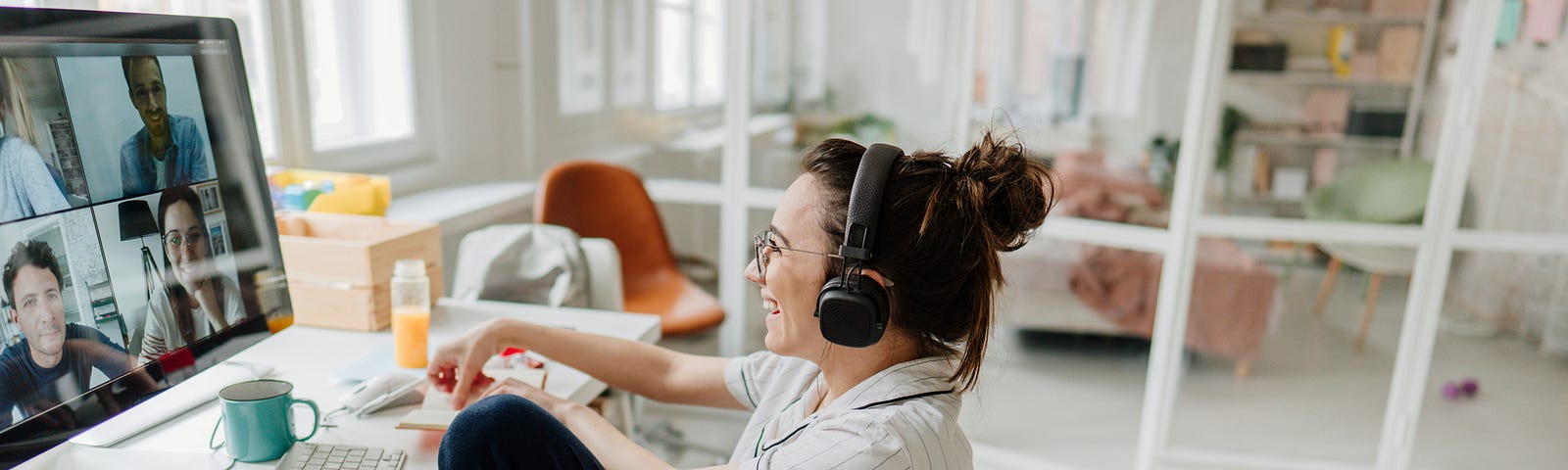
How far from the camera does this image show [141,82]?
96 centimetres

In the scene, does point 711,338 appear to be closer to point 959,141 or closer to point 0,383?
point 959,141

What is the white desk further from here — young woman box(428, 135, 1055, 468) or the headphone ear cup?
the headphone ear cup

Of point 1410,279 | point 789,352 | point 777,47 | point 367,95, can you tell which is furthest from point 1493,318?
point 367,95

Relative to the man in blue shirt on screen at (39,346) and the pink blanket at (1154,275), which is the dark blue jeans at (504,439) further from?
the pink blanket at (1154,275)

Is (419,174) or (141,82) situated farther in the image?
(419,174)

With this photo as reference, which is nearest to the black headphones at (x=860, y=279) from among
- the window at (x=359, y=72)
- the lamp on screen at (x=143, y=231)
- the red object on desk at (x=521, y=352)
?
the red object on desk at (x=521, y=352)

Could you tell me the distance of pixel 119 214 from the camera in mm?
924

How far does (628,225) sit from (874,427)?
1932 millimetres

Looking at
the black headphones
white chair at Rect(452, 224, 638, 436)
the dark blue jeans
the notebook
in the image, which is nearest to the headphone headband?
the black headphones

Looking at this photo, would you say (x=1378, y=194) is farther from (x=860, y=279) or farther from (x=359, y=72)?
(x=359, y=72)

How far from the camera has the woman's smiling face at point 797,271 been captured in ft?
3.18

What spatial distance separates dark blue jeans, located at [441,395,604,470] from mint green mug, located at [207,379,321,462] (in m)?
0.24

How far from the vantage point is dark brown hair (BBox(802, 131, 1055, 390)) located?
2.98ft

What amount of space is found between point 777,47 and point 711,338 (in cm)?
92
